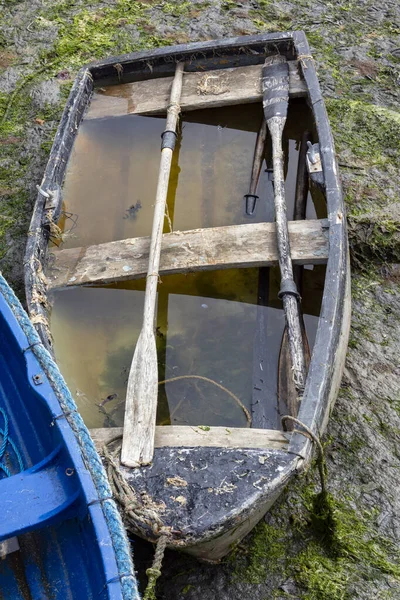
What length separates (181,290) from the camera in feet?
11.7

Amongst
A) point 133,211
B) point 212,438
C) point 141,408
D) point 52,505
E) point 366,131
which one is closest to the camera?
point 52,505

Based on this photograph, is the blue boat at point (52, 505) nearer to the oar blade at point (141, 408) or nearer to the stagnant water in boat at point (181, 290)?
the oar blade at point (141, 408)

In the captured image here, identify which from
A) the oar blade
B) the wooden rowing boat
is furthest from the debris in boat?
the oar blade

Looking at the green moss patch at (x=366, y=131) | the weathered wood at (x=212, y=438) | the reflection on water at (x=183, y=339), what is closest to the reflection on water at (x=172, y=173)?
the reflection on water at (x=183, y=339)

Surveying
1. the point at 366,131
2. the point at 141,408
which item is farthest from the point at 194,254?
the point at 366,131

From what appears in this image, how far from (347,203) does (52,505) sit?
2.97 meters

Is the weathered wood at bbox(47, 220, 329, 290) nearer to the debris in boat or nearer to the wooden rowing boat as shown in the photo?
the wooden rowing boat

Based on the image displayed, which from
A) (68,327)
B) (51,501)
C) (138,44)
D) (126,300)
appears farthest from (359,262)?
(138,44)

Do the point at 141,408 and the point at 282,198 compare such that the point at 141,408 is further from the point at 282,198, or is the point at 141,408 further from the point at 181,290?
the point at 282,198

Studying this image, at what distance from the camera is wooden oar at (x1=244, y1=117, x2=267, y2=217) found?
3971mm

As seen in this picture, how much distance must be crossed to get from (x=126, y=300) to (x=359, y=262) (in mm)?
1589

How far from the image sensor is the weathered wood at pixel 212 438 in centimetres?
242

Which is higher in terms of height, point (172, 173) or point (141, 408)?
point (172, 173)

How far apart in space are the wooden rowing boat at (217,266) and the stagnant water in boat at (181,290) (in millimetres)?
40
